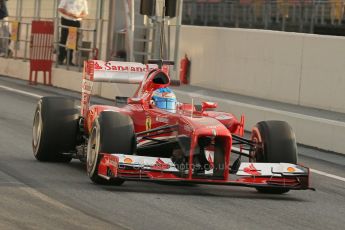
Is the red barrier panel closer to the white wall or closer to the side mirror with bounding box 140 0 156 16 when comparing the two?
the white wall

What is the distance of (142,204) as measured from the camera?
35.0ft

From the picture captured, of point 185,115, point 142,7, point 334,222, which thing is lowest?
A: point 334,222

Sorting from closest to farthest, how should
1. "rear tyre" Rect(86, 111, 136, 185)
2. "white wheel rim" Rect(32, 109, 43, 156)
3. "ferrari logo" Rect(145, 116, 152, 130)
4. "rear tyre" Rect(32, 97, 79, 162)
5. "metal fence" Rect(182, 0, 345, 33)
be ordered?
1. "rear tyre" Rect(86, 111, 136, 185)
2. "ferrari logo" Rect(145, 116, 152, 130)
3. "rear tyre" Rect(32, 97, 79, 162)
4. "white wheel rim" Rect(32, 109, 43, 156)
5. "metal fence" Rect(182, 0, 345, 33)

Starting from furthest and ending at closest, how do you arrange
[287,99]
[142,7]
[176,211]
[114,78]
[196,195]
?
[287,99] < [142,7] < [114,78] < [196,195] < [176,211]

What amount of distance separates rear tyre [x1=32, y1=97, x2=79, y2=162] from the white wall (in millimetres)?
7031

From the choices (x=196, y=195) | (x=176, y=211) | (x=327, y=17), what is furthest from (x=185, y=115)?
(x=327, y=17)

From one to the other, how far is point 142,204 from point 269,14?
24930mm

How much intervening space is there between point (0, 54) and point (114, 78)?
20.5 metres

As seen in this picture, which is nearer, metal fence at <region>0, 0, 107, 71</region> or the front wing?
the front wing

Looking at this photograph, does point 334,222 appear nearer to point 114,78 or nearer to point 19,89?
point 114,78

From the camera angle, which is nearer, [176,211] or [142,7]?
[176,211]

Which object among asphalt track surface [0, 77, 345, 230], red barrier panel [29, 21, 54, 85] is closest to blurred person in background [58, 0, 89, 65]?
red barrier panel [29, 21, 54, 85]

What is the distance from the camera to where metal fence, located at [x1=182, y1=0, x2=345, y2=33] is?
31.5m

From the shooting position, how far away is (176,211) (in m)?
10.4
